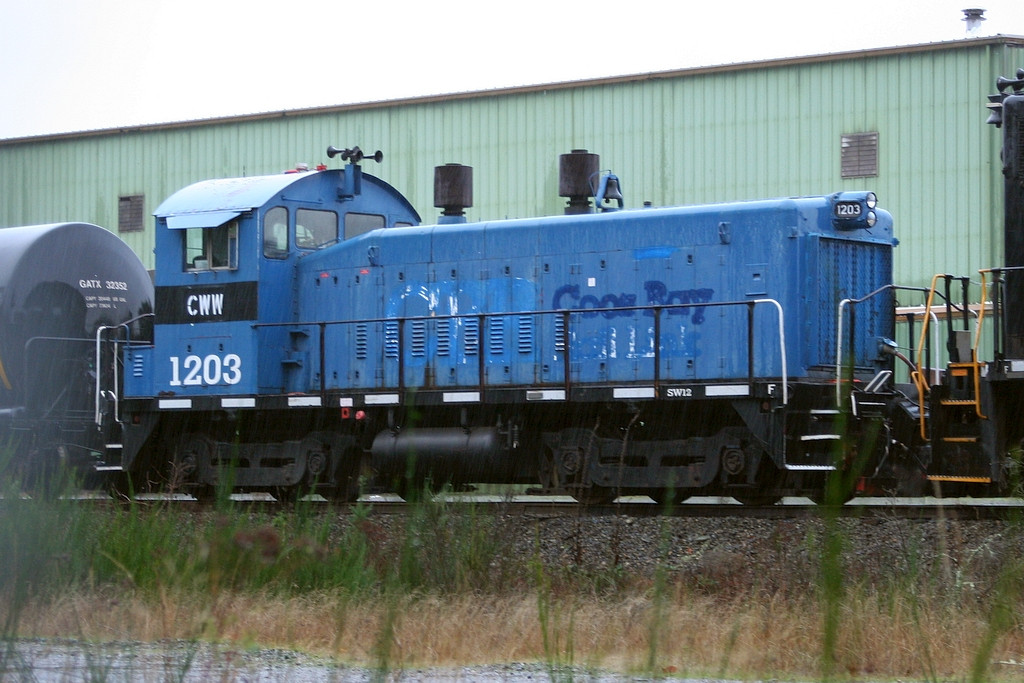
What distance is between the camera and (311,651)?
21.5 ft

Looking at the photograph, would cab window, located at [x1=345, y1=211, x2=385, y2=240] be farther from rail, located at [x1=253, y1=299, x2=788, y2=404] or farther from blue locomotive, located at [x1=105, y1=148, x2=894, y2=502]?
rail, located at [x1=253, y1=299, x2=788, y2=404]

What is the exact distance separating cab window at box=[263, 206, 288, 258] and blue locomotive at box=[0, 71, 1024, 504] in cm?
3

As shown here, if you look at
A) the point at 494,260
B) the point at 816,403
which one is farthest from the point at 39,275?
the point at 816,403

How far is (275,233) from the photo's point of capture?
43.8ft

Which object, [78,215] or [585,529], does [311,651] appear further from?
[78,215]

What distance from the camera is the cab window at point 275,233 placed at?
43.4 ft

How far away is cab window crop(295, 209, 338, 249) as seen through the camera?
44.6 ft

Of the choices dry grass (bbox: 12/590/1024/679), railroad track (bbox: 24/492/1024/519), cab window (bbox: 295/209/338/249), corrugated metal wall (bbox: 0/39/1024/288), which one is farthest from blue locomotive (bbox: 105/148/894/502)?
corrugated metal wall (bbox: 0/39/1024/288)

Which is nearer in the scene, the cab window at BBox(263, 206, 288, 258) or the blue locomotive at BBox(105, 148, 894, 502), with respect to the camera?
the blue locomotive at BBox(105, 148, 894, 502)

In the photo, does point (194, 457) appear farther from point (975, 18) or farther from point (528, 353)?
point (975, 18)

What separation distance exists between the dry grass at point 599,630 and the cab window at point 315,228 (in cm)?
660

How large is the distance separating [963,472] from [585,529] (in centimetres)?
289

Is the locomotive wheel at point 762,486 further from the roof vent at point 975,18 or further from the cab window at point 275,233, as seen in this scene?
Result: the roof vent at point 975,18

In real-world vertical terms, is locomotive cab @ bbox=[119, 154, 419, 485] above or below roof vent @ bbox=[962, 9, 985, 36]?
below
